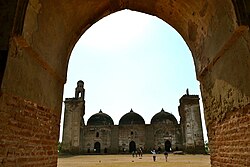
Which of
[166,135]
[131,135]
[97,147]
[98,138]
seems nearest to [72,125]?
[98,138]

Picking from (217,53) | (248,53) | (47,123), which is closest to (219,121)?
(217,53)

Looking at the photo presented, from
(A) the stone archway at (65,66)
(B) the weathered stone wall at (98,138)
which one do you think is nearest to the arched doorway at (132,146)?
(B) the weathered stone wall at (98,138)

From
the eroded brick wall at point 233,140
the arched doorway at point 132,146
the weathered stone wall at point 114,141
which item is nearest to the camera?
the eroded brick wall at point 233,140

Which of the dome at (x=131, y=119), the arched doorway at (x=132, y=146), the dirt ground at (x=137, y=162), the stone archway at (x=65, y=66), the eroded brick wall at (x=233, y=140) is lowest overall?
the dirt ground at (x=137, y=162)

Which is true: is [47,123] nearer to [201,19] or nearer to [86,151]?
[201,19]

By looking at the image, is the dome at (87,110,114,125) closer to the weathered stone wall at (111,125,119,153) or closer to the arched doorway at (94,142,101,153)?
the weathered stone wall at (111,125,119,153)

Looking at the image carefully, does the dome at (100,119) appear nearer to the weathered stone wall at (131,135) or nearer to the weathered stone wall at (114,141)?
the weathered stone wall at (114,141)

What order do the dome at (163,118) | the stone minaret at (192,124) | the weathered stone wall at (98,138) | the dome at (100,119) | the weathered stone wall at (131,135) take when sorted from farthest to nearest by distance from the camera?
the dome at (100,119), the dome at (163,118), the weathered stone wall at (98,138), the weathered stone wall at (131,135), the stone minaret at (192,124)

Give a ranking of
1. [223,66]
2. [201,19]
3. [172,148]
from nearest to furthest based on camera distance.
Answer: [223,66] < [201,19] < [172,148]

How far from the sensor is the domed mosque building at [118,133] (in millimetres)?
33000

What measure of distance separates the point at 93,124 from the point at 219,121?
36.6 meters

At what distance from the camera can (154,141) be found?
120 feet

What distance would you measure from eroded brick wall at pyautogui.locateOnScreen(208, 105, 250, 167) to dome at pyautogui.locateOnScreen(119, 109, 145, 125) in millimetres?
34778

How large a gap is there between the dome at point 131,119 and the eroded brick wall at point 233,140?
114 feet
